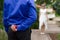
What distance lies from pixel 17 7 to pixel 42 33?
817cm

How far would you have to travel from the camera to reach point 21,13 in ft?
12.1

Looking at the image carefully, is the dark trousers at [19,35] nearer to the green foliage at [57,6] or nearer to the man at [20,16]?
the man at [20,16]

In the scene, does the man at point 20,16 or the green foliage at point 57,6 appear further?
the green foliage at point 57,6

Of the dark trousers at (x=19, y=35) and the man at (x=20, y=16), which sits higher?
the man at (x=20, y=16)

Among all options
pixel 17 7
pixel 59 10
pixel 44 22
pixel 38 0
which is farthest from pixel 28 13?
pixel 59 10

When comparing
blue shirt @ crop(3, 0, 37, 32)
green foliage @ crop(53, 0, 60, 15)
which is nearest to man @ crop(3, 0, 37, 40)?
blue shirt @ crop(3, 0, 37, 32)

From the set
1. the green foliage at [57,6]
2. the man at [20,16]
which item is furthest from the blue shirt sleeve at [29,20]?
the green foliage at [57,6]

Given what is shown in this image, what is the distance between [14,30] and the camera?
3.72m

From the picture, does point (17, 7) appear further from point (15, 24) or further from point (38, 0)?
point (38, 0)

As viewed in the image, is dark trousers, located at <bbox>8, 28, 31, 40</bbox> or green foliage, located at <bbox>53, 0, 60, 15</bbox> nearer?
dark trousers, located at <bbox>8, 28, 31, 40</bbox>

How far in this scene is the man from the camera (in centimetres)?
370

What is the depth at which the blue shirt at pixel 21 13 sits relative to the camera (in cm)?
369

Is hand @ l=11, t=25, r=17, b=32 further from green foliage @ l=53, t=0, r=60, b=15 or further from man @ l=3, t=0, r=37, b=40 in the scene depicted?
green foliage @ l=53, t=0, r=60, b=15

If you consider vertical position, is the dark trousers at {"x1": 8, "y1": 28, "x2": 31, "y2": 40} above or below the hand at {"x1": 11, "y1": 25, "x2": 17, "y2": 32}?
below
